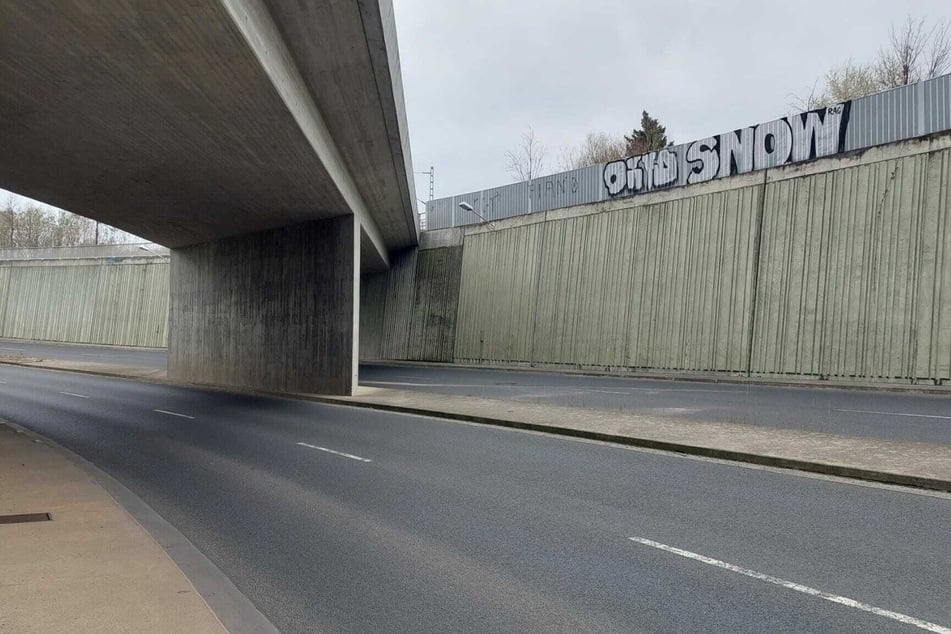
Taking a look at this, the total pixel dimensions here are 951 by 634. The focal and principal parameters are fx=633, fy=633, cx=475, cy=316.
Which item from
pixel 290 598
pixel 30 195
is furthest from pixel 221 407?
pixel 290 598

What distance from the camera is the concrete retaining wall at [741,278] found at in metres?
19.7

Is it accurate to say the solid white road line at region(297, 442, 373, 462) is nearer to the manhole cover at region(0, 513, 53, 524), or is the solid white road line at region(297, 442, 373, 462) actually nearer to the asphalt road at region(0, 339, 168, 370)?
the manhole cover at region(0, 513, 53, 524)

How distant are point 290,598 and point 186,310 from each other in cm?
2297

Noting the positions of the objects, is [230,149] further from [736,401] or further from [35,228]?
[35,228]

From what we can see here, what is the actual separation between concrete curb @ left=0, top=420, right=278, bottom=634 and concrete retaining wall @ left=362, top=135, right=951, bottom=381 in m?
20.6

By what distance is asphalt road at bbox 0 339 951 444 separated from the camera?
11.1 metres

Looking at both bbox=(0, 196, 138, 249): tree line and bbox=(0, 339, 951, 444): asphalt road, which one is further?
bbox=(0, 196, 138, 249): tree line

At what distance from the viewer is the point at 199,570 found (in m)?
4.82

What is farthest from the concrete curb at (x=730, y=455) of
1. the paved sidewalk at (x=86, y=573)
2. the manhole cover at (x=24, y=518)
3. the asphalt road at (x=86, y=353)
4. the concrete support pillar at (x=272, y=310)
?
the asphalt road at (x=86, y=353)

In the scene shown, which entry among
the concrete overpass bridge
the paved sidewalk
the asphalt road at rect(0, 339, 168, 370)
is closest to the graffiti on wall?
the concrete overpass bridge

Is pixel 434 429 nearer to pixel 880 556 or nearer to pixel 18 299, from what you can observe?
pixel 880 556

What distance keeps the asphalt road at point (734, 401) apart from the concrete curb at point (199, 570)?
9344mm

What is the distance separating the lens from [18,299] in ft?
182

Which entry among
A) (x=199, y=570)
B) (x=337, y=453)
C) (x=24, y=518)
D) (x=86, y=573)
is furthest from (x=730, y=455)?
(x=24, y=518)
